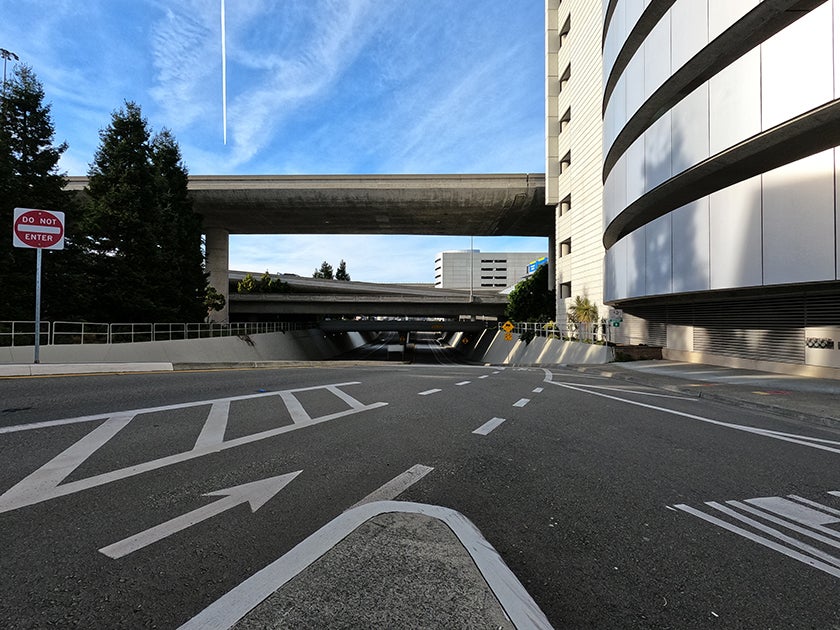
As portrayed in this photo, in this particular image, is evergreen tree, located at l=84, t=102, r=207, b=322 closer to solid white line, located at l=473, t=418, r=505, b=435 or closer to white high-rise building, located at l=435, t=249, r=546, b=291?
solid white line, located at l=473, t=418, r=505, b=435

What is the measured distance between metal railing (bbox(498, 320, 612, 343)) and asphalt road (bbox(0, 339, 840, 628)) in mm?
20403

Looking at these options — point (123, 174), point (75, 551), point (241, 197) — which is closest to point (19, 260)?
point (123, 174)

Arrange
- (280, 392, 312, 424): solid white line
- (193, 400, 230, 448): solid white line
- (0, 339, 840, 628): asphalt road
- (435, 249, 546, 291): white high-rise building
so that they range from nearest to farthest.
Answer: (0, 339, 840, 628): asphalt road
(193, 400, 230, 448): solid white line
(280, 392, 312, 424): solid white line
(435, 249, 546, 291): white high-rise building

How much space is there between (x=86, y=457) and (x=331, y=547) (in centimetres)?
372

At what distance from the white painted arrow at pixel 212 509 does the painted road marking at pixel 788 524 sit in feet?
12.5

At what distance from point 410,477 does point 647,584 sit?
7.53ft

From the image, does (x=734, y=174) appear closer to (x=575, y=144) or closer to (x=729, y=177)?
(x=729, y=177)

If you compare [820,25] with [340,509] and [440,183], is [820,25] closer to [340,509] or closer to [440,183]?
[340,509]

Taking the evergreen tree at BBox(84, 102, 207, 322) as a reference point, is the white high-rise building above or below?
above

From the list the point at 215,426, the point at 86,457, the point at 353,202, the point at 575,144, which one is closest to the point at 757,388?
the point at 215,426

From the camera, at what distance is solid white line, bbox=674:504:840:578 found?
9.50 ft

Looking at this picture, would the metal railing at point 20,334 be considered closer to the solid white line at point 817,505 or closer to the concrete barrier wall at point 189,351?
the concrete barrier wall at point 189,351

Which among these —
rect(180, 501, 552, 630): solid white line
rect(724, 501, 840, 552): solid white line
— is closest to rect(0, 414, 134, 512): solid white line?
rect(180, 501, 552, 630): solid white line

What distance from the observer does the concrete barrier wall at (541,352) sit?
24.2 m
